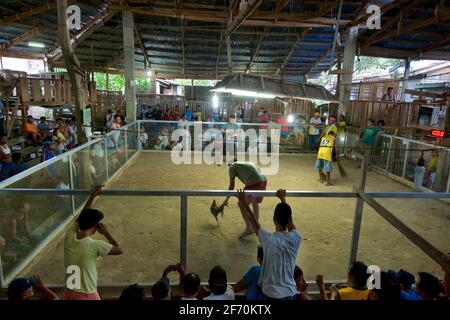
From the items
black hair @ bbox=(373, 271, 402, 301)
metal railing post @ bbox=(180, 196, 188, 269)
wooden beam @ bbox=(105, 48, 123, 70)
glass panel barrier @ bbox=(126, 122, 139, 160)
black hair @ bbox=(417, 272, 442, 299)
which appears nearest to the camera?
black hair @ bbox=(373, 271, 402, 301)

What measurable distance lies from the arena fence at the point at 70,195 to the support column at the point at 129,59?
13.5 feet

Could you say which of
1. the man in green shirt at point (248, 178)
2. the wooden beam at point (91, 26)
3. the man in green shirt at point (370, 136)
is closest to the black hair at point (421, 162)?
the man in green shirt at point (370, 136)

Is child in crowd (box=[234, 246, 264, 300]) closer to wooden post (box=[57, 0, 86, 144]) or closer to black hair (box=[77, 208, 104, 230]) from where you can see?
black hair (box=[77, 208, 104, 230])

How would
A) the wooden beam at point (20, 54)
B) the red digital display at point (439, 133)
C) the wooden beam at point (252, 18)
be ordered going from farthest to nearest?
the wooden beam at point (20, 54)
the wooden beam at point (252, 18)
the red digital display at point (439, 133)

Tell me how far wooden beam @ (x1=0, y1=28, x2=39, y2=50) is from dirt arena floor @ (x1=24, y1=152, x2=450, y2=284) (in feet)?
33.2

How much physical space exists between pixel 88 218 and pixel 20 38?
1563 centimetres

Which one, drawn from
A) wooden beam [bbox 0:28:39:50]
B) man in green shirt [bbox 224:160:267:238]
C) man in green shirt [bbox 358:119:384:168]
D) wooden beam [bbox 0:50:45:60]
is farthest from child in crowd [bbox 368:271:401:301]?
wooden beam [bbox 0:50:45:60]

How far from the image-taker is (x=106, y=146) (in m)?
7.28

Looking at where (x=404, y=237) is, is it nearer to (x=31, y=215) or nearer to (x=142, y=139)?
(x=31, y=215)

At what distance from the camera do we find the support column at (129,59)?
1094 cm

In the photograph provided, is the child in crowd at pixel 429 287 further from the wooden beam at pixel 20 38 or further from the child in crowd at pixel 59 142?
the wooden beam at pixel 20 38

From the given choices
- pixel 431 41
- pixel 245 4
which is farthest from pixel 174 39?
pixel 431 41

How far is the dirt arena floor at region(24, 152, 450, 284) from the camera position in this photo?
4.14 m
